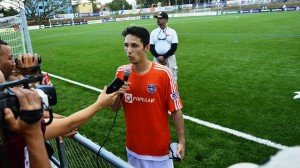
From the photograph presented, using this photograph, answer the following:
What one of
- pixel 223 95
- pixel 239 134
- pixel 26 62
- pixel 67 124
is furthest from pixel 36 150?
pixel 223 95

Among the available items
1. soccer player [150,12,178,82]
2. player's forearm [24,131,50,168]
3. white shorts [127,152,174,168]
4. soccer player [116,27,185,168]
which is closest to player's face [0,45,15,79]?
soccer player [116,27,185,168]

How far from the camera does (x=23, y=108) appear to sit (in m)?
1.43

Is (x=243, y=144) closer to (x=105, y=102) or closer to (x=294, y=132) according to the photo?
(x=294, y=132)

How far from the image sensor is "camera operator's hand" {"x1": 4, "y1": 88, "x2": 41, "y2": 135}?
143 centimetres

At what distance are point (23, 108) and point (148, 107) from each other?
171 centimetres

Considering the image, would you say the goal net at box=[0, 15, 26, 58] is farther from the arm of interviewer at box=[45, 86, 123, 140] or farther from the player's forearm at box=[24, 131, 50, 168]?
the player's forearm at box=[24, 131, 50, 168]

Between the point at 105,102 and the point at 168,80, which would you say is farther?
the point at 168,80

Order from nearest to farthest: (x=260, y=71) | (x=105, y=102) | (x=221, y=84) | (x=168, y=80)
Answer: (x=105, y=102)
(x=168, y=80)
(x=221, y=84)
(x=260, y=71)

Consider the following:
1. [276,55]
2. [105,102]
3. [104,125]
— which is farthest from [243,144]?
[276,55]

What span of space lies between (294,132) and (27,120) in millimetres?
5058

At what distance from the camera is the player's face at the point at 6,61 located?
2993mm

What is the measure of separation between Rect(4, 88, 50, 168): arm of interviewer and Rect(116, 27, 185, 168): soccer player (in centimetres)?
155

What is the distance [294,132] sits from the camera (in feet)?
17.3

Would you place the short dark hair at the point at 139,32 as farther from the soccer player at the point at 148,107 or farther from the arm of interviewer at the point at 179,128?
the arm of interviewer at the point at 179,128
